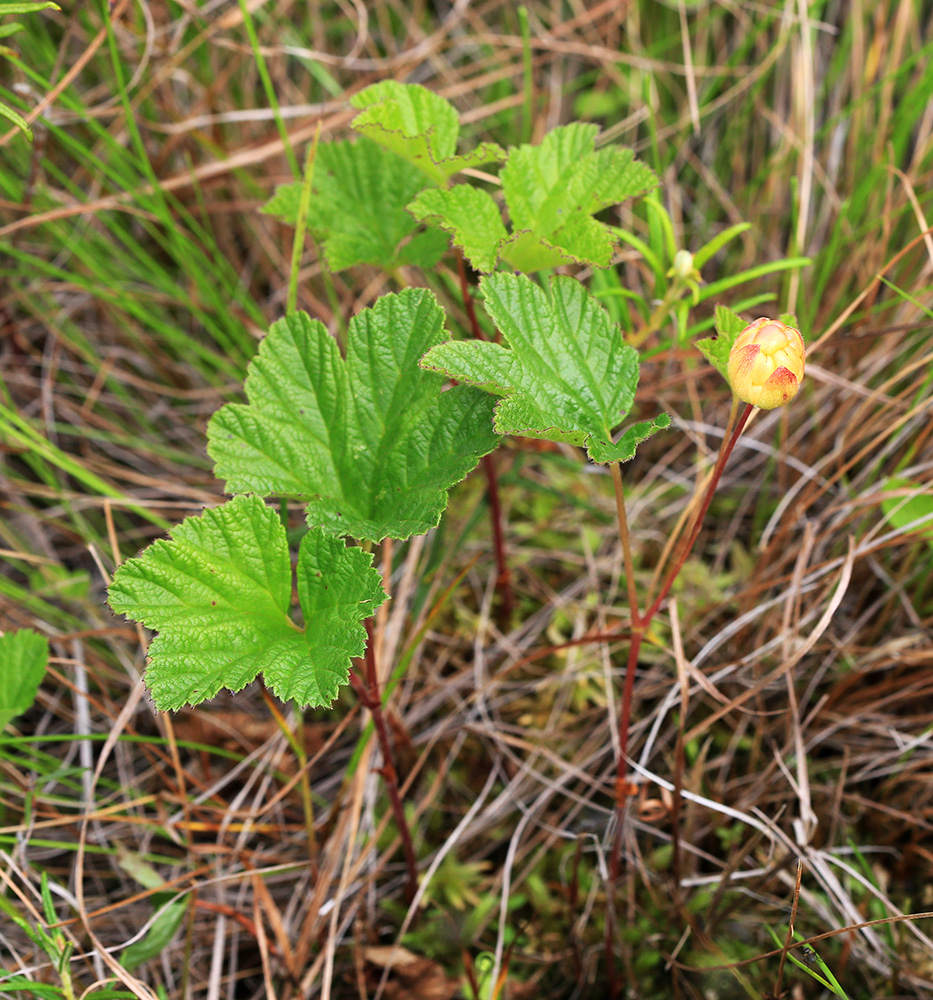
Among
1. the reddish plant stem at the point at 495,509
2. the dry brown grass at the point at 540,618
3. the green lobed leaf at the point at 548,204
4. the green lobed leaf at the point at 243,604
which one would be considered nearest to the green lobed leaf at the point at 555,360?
the green lobed leaf at the point at 548,204

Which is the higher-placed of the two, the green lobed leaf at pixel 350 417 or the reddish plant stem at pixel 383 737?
the green lobed leaf at pixel 350 417

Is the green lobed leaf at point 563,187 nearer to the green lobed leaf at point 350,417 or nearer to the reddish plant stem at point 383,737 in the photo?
the green lobed leaf at point 350,417

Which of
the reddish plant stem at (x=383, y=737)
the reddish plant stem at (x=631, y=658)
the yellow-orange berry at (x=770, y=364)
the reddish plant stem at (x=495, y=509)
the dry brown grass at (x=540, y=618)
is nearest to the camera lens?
the yellow-orange berry at (x=770, y=364)

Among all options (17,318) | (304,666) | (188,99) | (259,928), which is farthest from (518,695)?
(188,99)

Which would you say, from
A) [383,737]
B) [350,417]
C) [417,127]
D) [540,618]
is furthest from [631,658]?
[417,127]

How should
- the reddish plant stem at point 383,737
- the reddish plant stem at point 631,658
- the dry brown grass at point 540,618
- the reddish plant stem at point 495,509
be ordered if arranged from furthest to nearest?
the dry brown grass at point 540,618
the reddish plant stem at point 495,509
the reddish plant stem at point 383,737
the reddish plant stem at point 631,658

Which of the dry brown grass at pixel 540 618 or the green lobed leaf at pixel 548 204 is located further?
the dry brown grass at pixel 540 618

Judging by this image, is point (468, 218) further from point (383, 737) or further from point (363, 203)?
point (383, 737)
